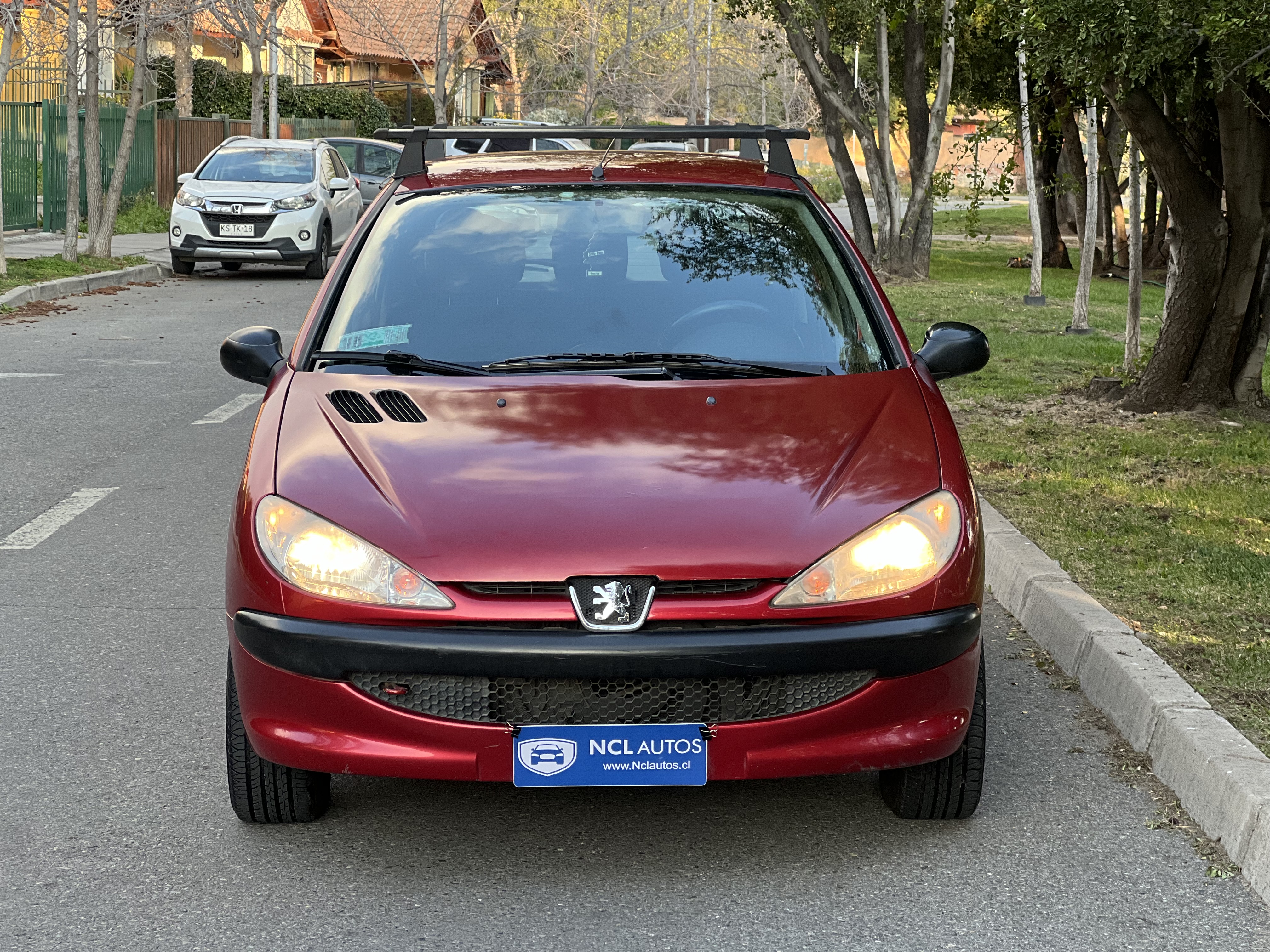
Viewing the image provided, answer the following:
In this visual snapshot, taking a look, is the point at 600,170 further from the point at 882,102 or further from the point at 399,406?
the point at 882,102

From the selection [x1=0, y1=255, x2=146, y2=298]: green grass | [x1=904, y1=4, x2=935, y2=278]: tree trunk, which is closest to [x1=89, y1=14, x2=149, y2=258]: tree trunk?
[x1=0, y1=255, x2=146, y2=298]: green grass

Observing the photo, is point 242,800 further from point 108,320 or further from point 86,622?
point 108,320

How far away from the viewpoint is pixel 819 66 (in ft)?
69.7

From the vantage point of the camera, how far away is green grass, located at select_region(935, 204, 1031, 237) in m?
35.0

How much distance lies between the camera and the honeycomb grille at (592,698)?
11.5 ft

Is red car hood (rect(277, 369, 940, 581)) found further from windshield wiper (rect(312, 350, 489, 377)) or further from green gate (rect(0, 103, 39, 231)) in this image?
green gate (rect(0, 103, 39, 231))

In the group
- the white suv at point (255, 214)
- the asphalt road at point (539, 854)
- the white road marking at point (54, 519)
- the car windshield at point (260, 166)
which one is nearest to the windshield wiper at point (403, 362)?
Result: the asphalt road at point (539, 854)

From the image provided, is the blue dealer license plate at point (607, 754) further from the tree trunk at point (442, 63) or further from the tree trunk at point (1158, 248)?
the tree trunk at point (442, 63)

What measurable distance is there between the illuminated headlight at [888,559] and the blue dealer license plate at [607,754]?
0.36m

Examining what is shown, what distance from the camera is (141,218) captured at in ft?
90.2

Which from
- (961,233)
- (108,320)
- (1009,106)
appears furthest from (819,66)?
(961,233)

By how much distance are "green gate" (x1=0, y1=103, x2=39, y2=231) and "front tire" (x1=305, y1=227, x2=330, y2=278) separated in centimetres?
521

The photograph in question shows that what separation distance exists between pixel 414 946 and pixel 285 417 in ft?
4.64

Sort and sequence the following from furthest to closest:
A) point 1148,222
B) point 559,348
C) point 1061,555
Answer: point 1148,222
point 1061,555
point 559,348
